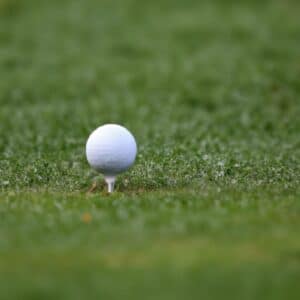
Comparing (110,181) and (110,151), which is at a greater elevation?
(110,151)

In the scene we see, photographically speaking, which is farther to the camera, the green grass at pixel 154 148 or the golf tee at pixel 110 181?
the golf tee at pixel 110 181

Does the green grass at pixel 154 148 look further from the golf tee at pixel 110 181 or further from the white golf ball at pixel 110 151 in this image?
the white golf ball at pixel 110 151

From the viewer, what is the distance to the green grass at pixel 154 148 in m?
9.24

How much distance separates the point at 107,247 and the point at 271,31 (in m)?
27.0

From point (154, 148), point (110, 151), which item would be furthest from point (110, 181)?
point (154, 148)

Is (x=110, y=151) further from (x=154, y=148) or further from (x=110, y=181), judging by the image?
(x=154, y=148)

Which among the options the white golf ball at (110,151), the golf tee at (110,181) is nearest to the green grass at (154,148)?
the golf tee at (110,181)

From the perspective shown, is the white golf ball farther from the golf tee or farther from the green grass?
the green grass

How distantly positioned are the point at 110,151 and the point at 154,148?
550 cm

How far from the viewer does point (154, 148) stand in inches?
745

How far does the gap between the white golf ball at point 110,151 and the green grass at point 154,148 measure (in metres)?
0.45

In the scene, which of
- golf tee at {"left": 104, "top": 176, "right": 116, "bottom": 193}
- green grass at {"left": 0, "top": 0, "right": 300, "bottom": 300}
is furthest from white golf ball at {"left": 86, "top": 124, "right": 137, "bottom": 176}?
green grass at {"left": 0, "top": 0, "right": 300, "bottom": 300}

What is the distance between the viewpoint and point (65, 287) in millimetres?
8750

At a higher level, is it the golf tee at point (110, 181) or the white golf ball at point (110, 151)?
the white golf ball at point (110, 151)
